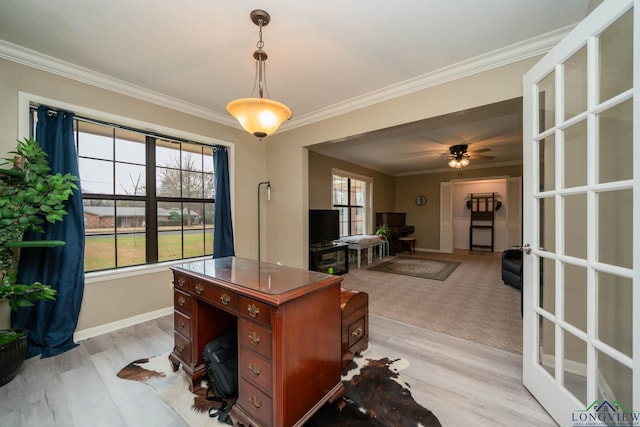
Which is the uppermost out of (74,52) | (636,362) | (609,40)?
(74,52)

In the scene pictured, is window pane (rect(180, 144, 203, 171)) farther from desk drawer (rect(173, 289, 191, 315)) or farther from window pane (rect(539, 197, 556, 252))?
window pane (rect(539, 197, 556, 252))

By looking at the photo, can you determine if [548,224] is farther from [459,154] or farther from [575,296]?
[459,154]

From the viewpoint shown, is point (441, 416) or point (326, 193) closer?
point (441, 416)

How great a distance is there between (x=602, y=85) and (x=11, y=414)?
3.87 meters

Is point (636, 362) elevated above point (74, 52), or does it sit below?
below

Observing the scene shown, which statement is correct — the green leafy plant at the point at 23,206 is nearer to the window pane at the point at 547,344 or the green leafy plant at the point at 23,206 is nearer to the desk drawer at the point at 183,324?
the desk drawer at the point at 183,324

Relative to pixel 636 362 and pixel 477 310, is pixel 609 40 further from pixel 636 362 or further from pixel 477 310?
pixel 477 310

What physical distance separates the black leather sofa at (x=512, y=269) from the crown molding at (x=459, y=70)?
2730 millimetres

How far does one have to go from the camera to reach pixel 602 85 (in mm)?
1257

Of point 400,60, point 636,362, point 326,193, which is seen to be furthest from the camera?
point 326,193

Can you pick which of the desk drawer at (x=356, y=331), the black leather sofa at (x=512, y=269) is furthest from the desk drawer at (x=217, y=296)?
the black leather sofa at (x=512, y=269)

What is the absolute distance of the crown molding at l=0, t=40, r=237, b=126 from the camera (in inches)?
82.8

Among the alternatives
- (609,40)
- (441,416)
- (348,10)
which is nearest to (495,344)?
(441,416)

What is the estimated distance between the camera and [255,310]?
1291 mm
